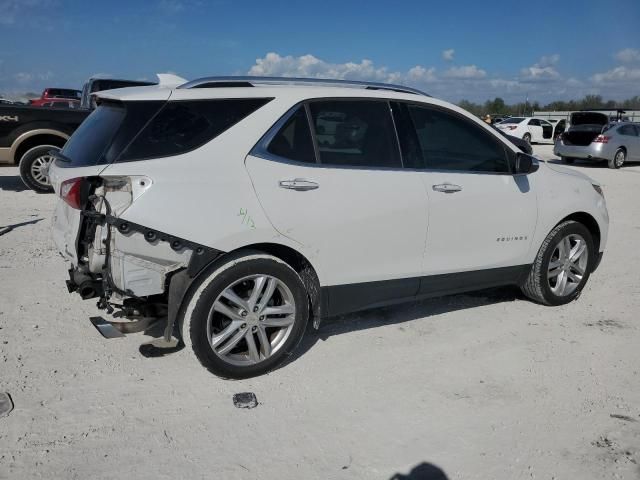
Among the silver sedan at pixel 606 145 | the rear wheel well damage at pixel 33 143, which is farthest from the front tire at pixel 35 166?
the silver sedan at pixel 606 145

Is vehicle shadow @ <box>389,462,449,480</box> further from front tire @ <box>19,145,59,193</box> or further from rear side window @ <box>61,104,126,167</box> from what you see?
front tire @ <box>19,145,59,193</box>

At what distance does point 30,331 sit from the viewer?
4.22m

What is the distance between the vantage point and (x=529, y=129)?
2866 cm

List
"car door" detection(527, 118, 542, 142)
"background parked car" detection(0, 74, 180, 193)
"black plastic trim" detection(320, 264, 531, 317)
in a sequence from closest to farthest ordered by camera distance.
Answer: "black plastic trim" detection(320, 264, 531, 317)
"background parked car" detection(0, 74, 180, 193)
"car door" detection(527, 118, 542, 142)

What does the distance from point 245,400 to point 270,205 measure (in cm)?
118

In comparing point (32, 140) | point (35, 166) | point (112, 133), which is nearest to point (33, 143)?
point (32, 140)

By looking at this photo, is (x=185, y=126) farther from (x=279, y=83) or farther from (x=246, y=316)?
(x=246, y=316)

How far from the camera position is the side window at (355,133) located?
12.3ft

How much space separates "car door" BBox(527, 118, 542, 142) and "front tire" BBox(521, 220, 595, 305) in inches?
1005

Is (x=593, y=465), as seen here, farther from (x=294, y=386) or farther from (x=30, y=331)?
(x=30, y=331)

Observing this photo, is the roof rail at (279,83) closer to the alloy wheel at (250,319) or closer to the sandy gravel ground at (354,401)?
the alloy wheel at (250,319)

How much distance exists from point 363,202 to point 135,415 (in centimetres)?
190

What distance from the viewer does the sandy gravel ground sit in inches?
111

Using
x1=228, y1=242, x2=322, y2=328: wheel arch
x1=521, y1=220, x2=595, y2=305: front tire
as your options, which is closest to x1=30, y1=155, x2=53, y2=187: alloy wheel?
x1=228, y1=242, x2=322, y2=328: wheel arch
